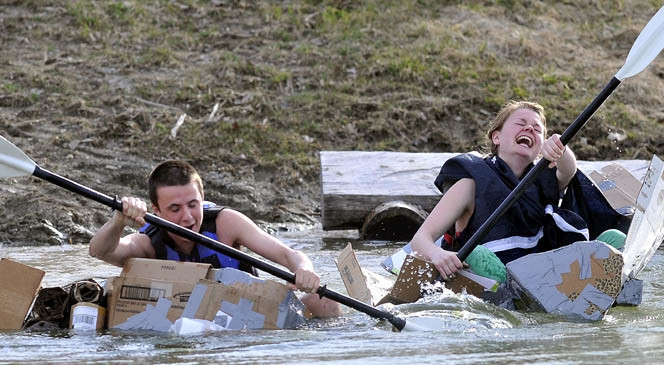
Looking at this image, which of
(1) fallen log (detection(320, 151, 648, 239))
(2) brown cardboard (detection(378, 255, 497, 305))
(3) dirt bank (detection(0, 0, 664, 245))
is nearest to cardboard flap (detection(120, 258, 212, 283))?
(2) brown cardboard (detection(378, 255, 497, 305))

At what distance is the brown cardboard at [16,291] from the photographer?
458cm

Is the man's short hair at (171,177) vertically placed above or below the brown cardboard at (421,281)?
above

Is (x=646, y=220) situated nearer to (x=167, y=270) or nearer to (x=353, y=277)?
(x=353, y=277)

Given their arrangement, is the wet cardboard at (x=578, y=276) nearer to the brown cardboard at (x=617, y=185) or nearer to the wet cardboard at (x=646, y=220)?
the wet cardboard at (x=646, y=220)

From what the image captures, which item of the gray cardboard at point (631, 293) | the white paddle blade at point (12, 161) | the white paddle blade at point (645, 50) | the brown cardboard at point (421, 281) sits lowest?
the gray cardboard at point (631, 293)

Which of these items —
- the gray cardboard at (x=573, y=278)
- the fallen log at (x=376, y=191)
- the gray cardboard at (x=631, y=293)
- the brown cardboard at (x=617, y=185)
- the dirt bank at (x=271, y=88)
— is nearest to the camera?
the gray cardboard at (x=573, y=278)

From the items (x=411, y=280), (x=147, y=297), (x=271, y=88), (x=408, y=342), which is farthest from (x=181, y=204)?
(x=271, y=88)

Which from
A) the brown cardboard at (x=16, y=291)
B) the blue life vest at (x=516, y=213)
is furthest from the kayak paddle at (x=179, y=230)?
the blue life vest at (x=516, y=213)

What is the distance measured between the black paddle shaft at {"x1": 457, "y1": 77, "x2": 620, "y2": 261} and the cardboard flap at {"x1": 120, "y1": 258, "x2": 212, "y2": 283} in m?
1.22

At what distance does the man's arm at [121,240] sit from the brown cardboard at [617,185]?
2.33 meters

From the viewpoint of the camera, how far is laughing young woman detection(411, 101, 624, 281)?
5.31 meters

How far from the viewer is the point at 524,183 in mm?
4984

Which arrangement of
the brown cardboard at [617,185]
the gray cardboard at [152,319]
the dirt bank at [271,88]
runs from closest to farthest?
the gray cardboard at [152,319] < the brown cardboard at [617,185] < the dirt bank at [271,88]

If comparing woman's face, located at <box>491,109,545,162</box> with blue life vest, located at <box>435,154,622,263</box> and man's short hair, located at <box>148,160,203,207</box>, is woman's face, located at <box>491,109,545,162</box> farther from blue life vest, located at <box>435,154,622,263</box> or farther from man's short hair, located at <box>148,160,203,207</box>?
man's short hair, located at <box>148,160,203,207</box>
